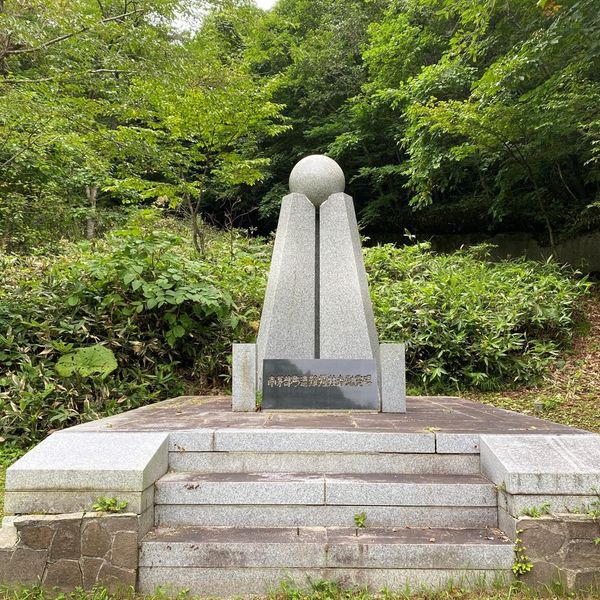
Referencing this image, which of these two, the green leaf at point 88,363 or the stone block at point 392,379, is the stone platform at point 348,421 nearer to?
the stone block at point 392,379

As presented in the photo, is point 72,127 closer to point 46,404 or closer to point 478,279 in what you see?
point 46,404

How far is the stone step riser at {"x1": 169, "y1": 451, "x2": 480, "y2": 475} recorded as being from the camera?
3000 mm

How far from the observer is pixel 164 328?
19.8 ft

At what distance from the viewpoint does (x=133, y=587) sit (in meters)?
2.40

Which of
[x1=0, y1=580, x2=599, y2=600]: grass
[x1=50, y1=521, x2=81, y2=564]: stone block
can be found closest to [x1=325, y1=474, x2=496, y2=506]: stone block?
[x1=0, y1=580, x2=599, y2=600]: grass

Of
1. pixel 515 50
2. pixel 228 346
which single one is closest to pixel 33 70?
pixel 228 346

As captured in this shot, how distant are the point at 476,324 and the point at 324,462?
Answer: 442cm

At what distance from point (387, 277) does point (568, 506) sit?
252 inches

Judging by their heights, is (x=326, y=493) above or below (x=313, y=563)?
above

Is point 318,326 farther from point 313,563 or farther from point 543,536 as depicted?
point 543,536

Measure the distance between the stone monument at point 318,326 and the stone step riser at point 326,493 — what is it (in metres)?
1.41

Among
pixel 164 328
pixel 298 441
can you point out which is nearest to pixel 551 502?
pixel 298 441

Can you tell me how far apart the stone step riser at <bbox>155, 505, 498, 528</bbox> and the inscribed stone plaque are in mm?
1454

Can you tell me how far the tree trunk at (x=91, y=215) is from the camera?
10783mm
